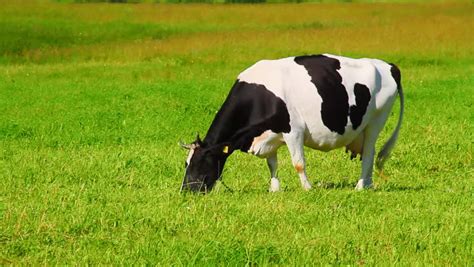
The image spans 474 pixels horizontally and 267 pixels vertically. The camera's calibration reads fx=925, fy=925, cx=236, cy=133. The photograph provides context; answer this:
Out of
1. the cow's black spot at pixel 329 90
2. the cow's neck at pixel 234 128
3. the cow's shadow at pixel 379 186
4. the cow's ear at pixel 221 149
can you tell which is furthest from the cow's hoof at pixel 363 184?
the cow's ear at pixel 221 149

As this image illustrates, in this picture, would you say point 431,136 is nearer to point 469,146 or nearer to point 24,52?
point 469,146

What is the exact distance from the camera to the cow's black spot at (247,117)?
1180cm

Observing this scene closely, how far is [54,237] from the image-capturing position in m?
8.32

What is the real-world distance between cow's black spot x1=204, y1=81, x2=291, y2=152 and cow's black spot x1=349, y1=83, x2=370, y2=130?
1.13 meters

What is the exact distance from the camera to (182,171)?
1367 centimetres

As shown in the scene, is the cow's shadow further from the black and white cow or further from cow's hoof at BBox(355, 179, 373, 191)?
the black and white cow

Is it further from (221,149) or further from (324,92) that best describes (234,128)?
(324,92)

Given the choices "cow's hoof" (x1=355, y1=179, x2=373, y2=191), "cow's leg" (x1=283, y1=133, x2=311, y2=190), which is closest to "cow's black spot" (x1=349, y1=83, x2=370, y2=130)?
"cow's hoof" (x1=355, y1=179, x2=373, y2=191)

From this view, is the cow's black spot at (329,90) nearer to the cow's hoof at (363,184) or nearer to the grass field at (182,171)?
the cow's hoof at (363,184)

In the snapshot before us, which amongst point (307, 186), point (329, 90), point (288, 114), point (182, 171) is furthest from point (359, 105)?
point (182, 171)

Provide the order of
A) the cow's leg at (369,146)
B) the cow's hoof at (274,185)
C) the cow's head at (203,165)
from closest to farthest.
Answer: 1. the cow's head at (203,165)
2. the cow's hoof at (274,185)
3. the cow's leg at (369,146)

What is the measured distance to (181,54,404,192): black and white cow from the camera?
11.8 meters

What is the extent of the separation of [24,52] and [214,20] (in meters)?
16.3

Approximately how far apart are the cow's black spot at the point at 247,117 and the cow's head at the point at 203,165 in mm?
141
